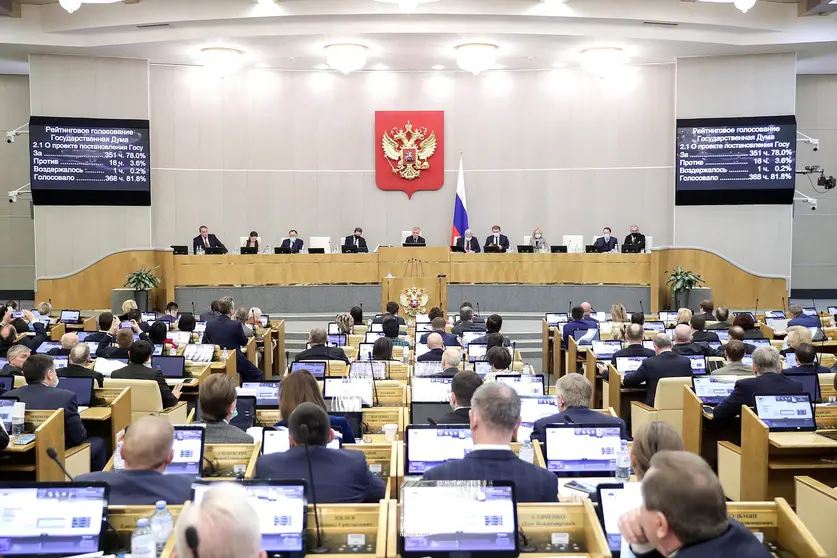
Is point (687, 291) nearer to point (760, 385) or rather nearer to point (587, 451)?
point (760, 385)

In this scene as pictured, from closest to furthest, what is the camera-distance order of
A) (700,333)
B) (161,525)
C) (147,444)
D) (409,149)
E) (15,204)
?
(161,525) < (147,444) < (700,333) < (409,149) < (15,204)

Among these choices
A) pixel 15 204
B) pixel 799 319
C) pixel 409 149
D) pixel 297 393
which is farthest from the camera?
pixel 15 204

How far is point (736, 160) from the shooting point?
17.6 meters

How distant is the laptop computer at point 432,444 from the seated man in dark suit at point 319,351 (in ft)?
12.0

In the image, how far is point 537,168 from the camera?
19375 millimetres

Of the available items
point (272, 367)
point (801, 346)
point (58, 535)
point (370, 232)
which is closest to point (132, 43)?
point (370, 232)

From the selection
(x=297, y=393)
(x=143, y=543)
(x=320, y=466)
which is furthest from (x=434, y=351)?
(x=143, y=543)

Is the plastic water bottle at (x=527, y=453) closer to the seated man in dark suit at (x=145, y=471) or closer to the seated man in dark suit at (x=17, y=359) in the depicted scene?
the seated man in dark suit at (x=145, y=471)

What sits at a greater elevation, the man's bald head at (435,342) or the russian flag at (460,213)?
the russian flag at (460,213)

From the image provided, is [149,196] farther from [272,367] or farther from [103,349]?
[103,349]

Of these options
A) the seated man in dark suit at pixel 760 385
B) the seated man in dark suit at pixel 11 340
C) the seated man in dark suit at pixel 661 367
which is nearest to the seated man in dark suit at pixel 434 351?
the seated man in dark suit at pixel 661 367

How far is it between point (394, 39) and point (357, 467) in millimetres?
13694

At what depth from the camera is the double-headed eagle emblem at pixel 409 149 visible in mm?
19359

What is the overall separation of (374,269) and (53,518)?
13090 millimetres
